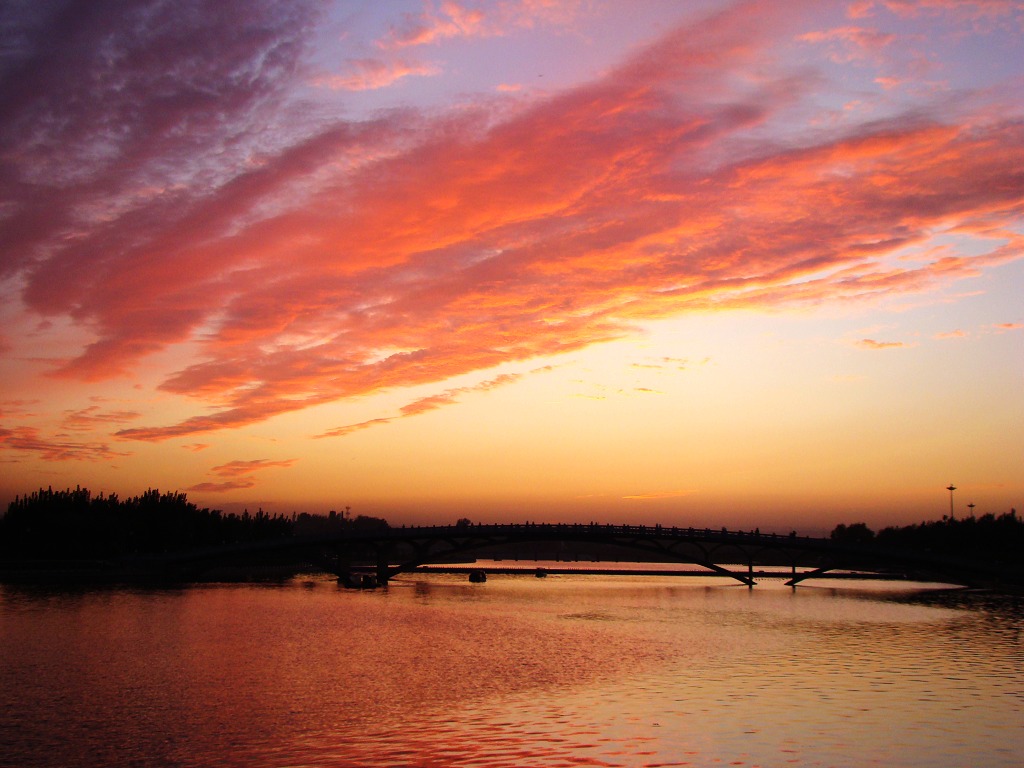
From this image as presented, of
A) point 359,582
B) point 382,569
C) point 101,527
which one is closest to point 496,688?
point 359,582

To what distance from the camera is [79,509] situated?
472 ft

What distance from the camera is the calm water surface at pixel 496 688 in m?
28.3

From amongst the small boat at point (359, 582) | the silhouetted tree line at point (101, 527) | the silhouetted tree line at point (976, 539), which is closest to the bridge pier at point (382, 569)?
the small boat at point (359, 582)

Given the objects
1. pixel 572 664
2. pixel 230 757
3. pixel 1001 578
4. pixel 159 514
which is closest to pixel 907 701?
pixel 572 664

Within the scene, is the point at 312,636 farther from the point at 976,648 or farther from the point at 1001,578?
the point at 1001,578

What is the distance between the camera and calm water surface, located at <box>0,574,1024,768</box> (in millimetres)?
28281

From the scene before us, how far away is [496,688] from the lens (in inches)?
1586

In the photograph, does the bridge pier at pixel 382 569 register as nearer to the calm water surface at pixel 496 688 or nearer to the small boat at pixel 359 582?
the small boat at pixel 359 582

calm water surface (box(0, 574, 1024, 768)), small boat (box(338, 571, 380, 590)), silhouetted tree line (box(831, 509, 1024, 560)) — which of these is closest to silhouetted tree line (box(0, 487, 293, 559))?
small boat (box(338, 571, 380, 590))

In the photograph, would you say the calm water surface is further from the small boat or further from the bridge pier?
the bridge pier

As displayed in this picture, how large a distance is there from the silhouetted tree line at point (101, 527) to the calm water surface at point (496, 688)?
5185cm

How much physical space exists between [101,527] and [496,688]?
112m

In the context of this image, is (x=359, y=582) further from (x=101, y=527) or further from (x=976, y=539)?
(x=976, y=539)

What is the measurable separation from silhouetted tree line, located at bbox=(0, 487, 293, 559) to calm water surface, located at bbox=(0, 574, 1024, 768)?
2041 inches
